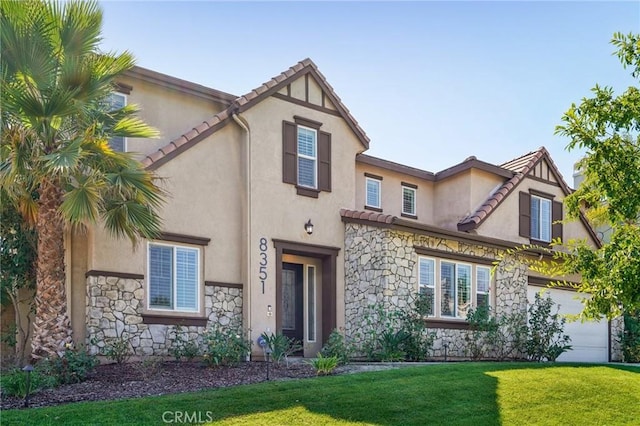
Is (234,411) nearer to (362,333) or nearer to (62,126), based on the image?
(62,126)

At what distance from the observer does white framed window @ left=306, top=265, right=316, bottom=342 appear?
1672 centimetres

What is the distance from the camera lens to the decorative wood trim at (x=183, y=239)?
1381 centimetres

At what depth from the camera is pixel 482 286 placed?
1798 centimetres

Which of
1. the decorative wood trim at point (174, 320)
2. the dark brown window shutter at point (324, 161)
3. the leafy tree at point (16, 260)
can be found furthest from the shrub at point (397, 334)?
the leafy tree at point (16, 260)

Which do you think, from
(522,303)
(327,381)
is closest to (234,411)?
(327,381)

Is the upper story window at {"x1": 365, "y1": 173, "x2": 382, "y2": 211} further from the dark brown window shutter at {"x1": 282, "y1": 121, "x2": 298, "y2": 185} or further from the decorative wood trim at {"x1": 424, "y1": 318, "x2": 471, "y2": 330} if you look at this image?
the decorative wood trim at {"x1": 424, "y1": 318, "x2": 471, "y2": 330}

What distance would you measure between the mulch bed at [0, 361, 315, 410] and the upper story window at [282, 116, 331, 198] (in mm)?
4698

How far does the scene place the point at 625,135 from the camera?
7887 mm

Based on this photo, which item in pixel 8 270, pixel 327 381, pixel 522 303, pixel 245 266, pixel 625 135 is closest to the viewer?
pixel 625 135

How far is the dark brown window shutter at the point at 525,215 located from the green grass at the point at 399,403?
27.9 ft

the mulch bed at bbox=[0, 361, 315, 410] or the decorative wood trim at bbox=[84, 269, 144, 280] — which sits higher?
the decorative wood trim at bbox=[84, 269, 144, 280]

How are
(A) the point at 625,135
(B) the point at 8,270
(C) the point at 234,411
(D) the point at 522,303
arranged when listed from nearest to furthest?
(A) the point at 625,135
(C) the point at 234,411
(B) the point at 8,270
(D) the point at 522,303

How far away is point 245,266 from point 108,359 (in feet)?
12.3

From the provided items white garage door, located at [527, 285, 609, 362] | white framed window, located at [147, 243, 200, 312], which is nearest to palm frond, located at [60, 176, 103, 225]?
white framed window, located at [147, 243, 200, 312]
